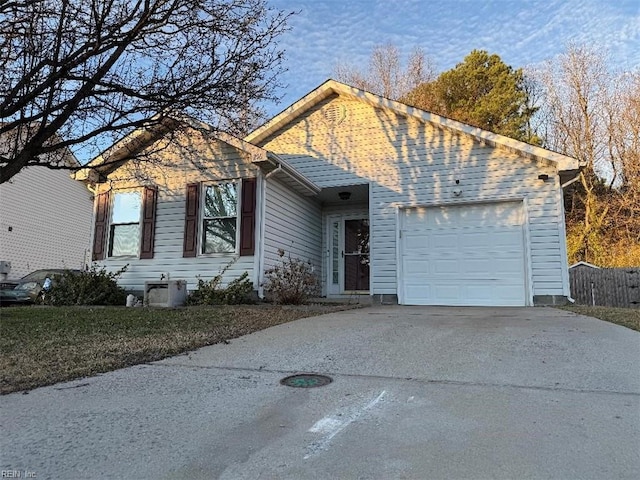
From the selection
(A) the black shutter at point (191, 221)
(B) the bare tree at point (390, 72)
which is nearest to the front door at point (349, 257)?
(A) the black shutter at point (191, 221)

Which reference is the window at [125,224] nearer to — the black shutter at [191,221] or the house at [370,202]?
the house at [370,202]

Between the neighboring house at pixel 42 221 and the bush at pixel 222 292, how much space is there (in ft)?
28.3

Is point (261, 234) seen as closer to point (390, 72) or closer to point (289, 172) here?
point (289, 172)

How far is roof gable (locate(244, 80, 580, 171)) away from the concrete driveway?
17.7 ft

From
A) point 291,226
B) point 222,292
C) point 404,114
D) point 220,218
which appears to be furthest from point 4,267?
point 404,114

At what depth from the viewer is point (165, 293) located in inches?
→ 374

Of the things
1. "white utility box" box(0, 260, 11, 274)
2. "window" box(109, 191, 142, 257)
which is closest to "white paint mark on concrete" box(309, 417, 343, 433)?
"window" box(109, 191, 142, 257)

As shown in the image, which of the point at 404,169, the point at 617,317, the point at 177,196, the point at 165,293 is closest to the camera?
the point at 617,317

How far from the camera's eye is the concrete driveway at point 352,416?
2.34 m

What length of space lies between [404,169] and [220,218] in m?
4.50

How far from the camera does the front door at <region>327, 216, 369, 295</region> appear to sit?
12336 mm

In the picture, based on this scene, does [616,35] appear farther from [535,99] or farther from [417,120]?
[535,99]

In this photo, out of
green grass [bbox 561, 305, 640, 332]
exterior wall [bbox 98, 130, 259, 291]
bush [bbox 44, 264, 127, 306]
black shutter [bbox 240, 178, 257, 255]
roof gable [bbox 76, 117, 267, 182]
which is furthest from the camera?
bush [bbox 44, 264, 127, 306]

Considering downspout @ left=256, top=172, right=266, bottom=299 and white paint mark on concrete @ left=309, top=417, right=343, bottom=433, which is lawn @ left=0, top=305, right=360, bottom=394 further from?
white paint mark on concrete @ left=309, top=417, right=343, bottom=433
